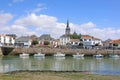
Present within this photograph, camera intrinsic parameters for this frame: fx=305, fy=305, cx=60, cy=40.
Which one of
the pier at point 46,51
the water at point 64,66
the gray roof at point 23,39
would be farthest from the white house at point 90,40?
the water at point 64,66

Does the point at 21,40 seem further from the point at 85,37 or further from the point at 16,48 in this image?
the point at 16,48

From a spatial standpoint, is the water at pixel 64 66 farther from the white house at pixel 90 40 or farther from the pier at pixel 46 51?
the white house at pixel 90 40

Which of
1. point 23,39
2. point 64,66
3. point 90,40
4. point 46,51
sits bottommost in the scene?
point 64,66

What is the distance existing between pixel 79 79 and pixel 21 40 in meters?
148

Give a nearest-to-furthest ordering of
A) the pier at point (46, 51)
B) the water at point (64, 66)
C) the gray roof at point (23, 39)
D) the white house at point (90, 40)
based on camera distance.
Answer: the water at point (64, 66), the pier at point (46, 51), the gray roof at point (23, 39), the white house at point (90, 40)

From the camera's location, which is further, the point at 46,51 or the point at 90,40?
the point at 90,40

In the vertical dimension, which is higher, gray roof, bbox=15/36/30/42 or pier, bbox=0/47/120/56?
gray roof, bbox=15/36/30/42

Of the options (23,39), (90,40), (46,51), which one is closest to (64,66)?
(46,51)

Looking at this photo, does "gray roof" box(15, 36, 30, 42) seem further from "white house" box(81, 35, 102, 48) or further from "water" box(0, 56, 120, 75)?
"water" box(0, 56, 120, 75)

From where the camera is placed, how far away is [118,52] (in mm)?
113500

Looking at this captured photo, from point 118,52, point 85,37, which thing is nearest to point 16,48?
point 118,52

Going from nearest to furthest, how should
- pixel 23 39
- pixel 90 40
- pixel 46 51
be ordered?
pixel 46 51 < pixel 23 39 < pixel 90 40

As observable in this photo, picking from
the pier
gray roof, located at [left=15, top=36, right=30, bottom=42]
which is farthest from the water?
gray roof, located at [left=15, top=36, right=30, bottom=42]

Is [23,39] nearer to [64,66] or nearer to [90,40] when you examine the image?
[90,40]
